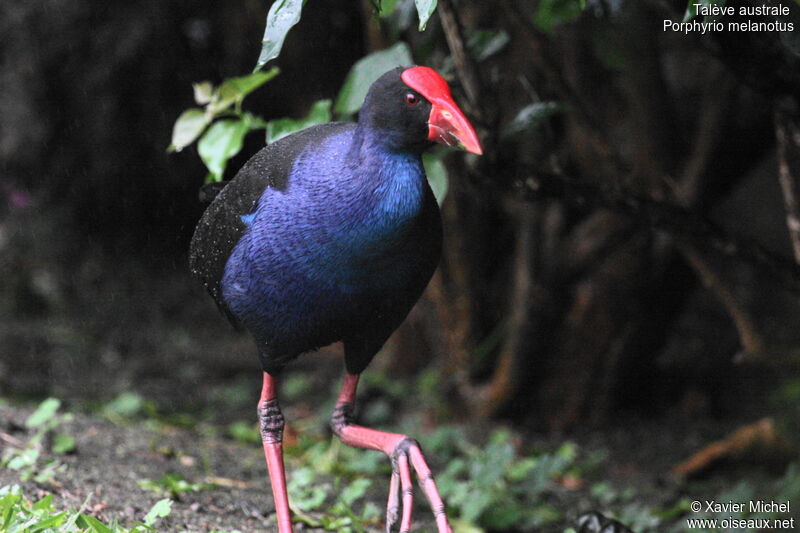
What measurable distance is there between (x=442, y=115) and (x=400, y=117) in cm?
11

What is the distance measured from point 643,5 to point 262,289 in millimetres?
2444

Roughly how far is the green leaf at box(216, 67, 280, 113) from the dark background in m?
0.74

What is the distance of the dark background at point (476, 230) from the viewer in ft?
15.0

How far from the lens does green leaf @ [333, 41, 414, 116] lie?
9.91ft

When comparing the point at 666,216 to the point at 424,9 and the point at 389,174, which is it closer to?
the point at 389,174

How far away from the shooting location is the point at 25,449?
3459 mm

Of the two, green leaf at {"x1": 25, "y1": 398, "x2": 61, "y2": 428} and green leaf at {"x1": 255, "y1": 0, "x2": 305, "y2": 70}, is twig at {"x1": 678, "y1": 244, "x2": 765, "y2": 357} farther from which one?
green leaf at {"x1": 25, "y1": 398, "x2": 61, "y2": 428}

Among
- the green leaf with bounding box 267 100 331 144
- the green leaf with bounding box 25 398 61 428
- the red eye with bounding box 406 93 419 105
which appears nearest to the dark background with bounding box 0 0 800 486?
the green leaf with bounding box 267 100 331 144

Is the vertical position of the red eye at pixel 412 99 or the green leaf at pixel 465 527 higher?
the red eye at pixel 412 99

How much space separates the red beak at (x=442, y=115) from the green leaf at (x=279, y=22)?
352 mm

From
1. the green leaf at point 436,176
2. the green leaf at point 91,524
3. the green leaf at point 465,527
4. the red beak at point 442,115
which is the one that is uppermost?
the green leaf at point 436,176

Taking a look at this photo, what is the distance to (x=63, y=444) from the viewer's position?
3.66m

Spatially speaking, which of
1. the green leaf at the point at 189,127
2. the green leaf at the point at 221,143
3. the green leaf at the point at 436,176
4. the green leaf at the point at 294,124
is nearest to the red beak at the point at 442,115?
the green leaf at the point at 436,176

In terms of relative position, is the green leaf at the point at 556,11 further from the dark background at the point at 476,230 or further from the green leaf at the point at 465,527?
the green leaf at the point at 465,527
